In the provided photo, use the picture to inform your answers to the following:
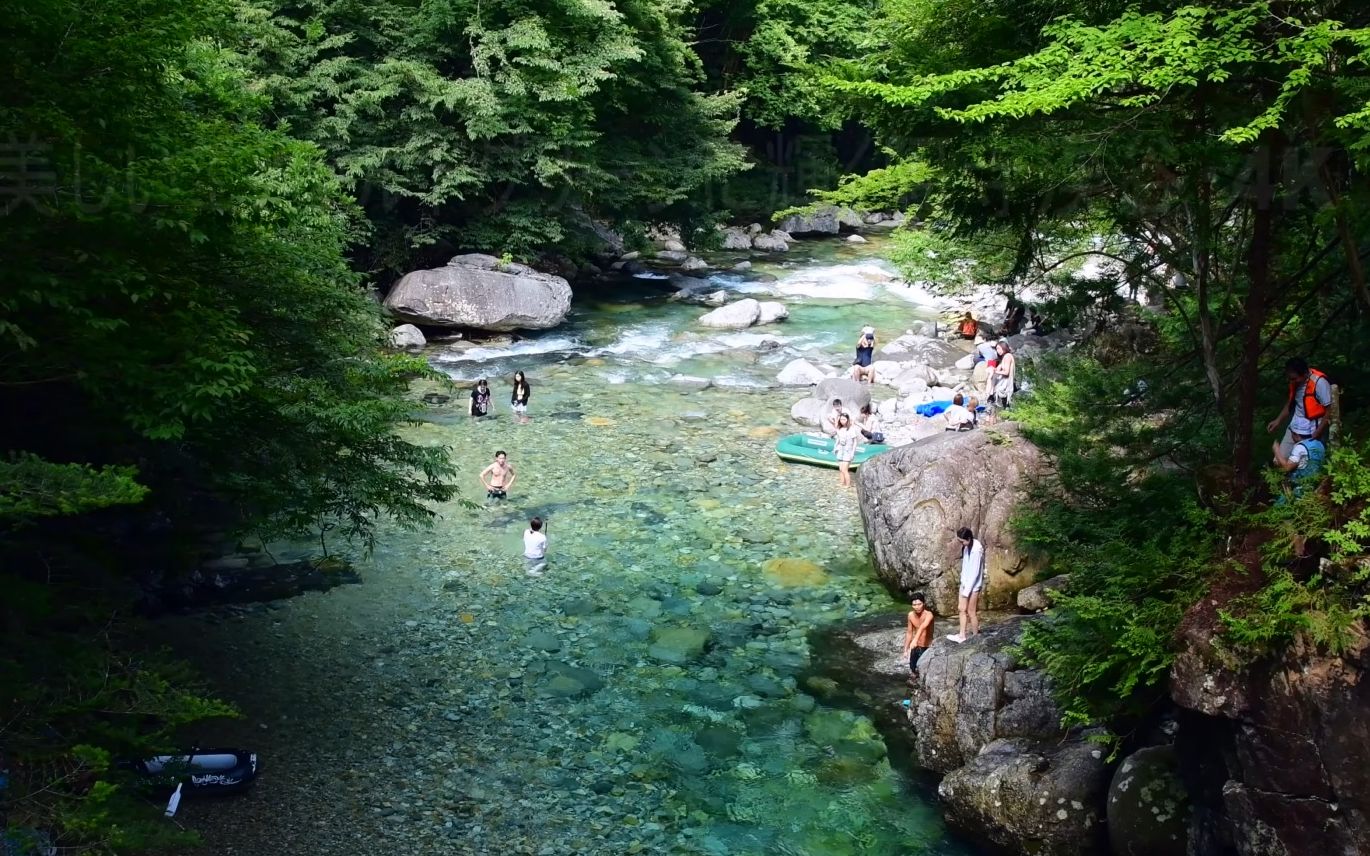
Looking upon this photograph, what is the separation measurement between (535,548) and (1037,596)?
7.20 meters

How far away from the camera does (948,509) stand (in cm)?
1483

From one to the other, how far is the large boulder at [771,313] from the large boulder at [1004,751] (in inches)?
776

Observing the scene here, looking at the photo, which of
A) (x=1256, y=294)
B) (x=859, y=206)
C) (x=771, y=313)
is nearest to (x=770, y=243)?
(x=771, y=313)

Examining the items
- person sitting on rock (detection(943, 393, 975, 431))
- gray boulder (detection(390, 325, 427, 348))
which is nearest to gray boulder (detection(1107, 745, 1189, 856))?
person sitting on rock (detection(943, 393, 975, 431))

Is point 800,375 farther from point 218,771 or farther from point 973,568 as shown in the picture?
point 218,771

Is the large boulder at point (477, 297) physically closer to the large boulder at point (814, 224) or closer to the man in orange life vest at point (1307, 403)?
the large boulder at point (814, 224)

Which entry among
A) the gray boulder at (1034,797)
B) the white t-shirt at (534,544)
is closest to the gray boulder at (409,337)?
the white t-shirt at (534,544)

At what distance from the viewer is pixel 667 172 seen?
106ft

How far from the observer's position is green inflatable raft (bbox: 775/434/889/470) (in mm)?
20141

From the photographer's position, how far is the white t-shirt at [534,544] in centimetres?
1567

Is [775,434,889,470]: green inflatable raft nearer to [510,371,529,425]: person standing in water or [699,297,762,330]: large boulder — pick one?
[510,371,529,425]: person standing in water

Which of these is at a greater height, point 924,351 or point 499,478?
point 924,351

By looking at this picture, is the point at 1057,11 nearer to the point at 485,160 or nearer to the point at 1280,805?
the point at 1280,805

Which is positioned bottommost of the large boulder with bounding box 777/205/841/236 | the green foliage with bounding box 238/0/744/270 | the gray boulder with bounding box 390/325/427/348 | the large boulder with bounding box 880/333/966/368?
the large boulder with bounding box 880/333/966/368
